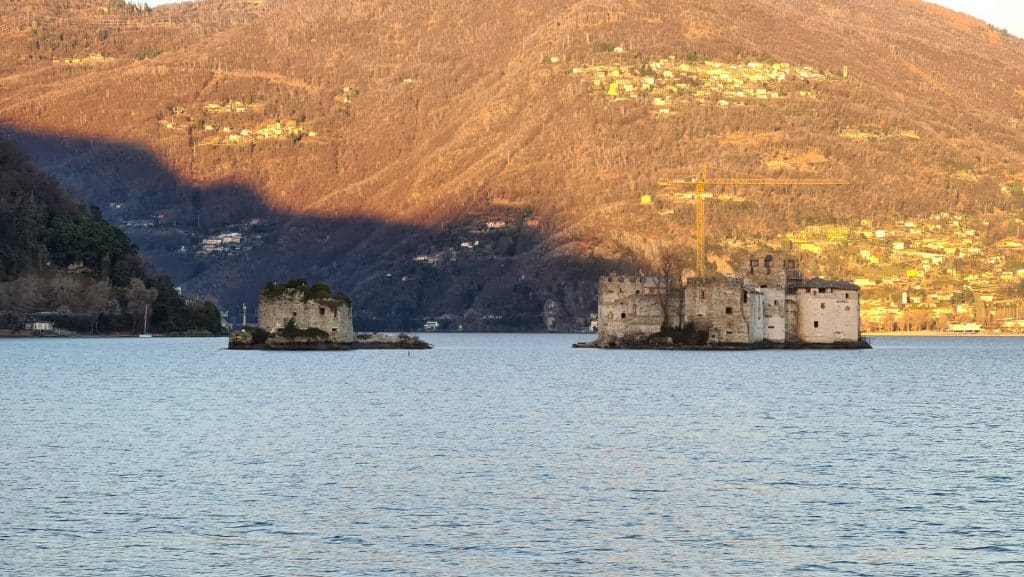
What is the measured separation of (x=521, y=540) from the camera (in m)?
39.4

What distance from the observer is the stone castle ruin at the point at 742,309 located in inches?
5448

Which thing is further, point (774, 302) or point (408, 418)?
point (774, 302)

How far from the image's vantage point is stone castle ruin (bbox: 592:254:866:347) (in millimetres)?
138375

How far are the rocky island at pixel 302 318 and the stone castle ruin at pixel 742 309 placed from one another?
990 inches

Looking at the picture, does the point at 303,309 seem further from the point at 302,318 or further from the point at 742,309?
the point at 742,309

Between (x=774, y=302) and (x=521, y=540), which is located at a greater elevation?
(x=774, y=302)

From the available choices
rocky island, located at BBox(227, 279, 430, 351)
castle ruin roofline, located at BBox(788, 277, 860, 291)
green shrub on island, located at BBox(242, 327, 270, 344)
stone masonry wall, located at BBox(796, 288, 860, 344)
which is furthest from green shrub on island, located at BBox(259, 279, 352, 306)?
stone masonry wall, located at BBox(796, 288, 860, 344)

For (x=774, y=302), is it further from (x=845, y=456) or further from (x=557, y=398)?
(x=845, y=456)

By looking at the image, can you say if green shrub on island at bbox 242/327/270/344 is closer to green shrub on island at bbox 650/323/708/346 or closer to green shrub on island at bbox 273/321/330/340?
green shrub on island at bbox 273/321/330/340

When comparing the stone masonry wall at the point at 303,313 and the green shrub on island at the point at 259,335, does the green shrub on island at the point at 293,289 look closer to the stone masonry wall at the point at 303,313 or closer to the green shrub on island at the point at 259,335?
the stone masonry wall at the point at 303,313

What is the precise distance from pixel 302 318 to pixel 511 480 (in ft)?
324

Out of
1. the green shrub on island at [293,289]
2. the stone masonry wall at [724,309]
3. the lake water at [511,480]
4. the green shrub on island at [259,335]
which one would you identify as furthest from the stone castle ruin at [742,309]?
the lake water at [511,480]

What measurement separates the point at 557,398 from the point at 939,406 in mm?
20403

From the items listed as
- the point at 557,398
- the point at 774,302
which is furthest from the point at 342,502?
the point at 774,302
